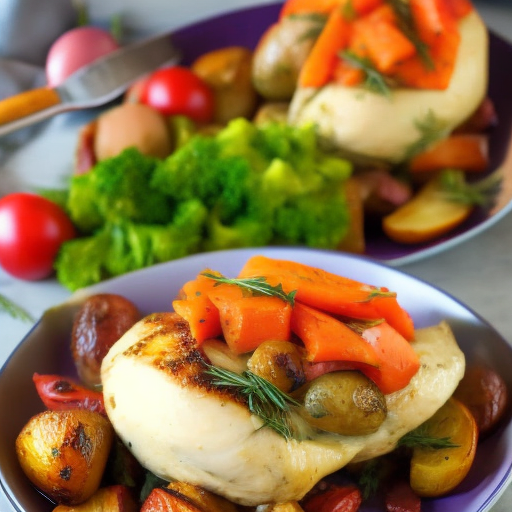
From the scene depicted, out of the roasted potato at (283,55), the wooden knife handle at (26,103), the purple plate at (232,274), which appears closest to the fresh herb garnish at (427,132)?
the roasted potato at (283,55)

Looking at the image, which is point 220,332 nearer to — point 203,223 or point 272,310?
point 272,310

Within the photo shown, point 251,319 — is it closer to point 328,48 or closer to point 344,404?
point 344,404

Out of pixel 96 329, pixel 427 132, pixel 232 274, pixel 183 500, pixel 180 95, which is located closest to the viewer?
pixel 183 500

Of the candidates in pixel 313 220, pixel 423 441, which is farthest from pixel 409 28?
pixel 423 441

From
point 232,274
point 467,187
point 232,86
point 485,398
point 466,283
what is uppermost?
point 232,86

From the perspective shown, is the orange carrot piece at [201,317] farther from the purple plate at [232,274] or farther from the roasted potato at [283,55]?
the roasted potato at [283,55]
